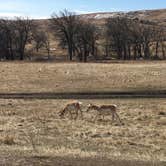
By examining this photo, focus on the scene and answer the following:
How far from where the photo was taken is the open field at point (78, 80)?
5075cm

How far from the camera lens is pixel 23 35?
5886 inches

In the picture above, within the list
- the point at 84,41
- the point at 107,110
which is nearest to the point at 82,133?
the point at 107,110

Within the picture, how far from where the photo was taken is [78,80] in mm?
58656

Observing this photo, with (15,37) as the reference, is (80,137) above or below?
above

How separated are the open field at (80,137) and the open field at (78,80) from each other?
15.6 meters

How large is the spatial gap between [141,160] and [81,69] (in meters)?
59.3

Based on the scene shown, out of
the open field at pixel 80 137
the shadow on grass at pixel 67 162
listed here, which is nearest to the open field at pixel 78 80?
the open field at pixel 80 137

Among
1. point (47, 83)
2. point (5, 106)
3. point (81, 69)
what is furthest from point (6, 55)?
point (5, 106)

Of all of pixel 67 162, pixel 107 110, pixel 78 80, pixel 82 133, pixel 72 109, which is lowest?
pixel 78 80

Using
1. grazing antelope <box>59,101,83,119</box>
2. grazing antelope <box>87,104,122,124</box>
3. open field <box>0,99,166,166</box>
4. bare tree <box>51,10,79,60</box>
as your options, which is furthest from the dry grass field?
bare tree <box>51,10,79,60</box>

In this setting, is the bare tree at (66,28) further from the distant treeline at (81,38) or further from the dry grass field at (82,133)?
the dry grass field at (82,133)

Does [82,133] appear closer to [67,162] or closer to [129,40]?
[67,162]

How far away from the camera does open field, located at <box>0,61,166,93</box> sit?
50.8m

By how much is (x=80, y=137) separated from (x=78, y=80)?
3884cm
